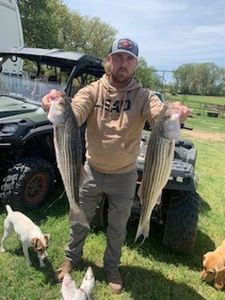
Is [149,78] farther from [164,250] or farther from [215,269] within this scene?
[215,269]

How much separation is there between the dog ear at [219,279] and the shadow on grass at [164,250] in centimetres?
39

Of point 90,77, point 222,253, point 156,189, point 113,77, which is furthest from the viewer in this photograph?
point 90,77

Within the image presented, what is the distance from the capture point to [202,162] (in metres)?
11.4

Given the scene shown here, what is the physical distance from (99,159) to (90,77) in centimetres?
282

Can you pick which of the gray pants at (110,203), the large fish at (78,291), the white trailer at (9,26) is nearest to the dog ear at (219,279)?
the gray pants at (110,203)

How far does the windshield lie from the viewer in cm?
624

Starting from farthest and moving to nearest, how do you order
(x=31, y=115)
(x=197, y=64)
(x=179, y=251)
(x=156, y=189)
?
(x=197, y=64), (x=31, y=115), (x=179, y=251), (x=156, y=189)

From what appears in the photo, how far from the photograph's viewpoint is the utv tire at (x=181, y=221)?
4777 millimetres

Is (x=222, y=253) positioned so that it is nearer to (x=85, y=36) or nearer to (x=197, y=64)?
(x=85, y=36)

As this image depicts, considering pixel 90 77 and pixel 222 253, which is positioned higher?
pixel 90 77

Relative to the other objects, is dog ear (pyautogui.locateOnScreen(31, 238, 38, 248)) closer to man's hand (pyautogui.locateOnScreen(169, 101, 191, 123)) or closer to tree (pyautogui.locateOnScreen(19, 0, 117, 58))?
man's hand (pyautogui.locateOnScreen(169, 101, 191, 123))

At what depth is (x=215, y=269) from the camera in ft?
14.5

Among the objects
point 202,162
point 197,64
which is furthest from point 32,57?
point 197,64

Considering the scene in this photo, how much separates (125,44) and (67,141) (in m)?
1.03
